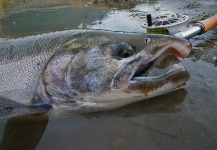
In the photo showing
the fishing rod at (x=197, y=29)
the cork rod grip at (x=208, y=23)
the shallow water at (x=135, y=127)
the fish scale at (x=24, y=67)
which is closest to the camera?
the shallow water at (x=135, y=127)

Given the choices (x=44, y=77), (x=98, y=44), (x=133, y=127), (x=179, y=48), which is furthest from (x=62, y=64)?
(x=179, y=48)

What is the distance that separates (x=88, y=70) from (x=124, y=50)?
0.42 metres

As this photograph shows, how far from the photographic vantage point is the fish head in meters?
2.30

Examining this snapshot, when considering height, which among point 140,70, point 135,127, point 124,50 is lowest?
point 135,127

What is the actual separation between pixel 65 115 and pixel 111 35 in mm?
1016

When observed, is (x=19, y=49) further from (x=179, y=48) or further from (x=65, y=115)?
(x=179, y=48)

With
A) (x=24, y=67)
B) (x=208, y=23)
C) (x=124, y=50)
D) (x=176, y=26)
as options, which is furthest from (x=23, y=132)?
(x=208, y=23)

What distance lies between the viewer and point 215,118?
2344 millimetres

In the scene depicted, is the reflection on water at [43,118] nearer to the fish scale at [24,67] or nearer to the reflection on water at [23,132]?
the reflection on water at [23,132]

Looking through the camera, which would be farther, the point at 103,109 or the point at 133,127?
the point at 103,109

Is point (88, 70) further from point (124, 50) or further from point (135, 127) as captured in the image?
point (135, 127)

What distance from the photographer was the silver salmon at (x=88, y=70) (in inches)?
91.0

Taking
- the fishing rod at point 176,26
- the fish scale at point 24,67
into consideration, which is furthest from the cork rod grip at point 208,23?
the fish scale at point 24,67

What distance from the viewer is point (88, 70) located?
2398 mm
